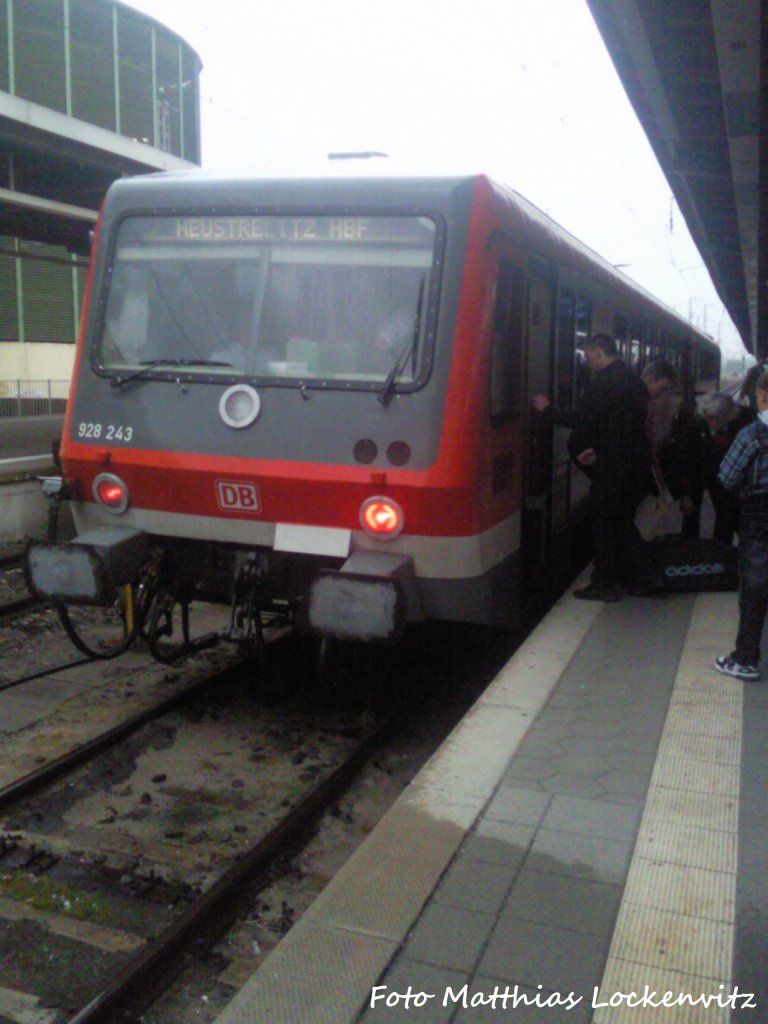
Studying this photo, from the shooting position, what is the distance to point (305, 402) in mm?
5207

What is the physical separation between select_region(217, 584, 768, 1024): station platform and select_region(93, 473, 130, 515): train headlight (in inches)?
84.9

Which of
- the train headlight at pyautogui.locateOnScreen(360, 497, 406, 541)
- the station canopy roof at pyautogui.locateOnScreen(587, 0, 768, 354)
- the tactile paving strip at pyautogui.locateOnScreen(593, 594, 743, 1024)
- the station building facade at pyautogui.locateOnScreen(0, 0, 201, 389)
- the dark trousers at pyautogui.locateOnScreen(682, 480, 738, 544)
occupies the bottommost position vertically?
the tactile paving strip at pyautogui.locateOnScreen(593, 594, 743, 1024)

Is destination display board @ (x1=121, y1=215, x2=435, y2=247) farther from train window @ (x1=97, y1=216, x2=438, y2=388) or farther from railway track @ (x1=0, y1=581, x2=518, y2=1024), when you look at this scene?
railway track @ (x1=0, y1=581, x2=518, y2=1024)

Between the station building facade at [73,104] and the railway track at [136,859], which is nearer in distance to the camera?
the railway track at [136,859]

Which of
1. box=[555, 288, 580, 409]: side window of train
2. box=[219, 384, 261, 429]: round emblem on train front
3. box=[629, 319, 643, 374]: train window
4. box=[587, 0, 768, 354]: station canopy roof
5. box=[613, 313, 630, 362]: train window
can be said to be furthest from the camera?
box=[629, 319, 643, 374]: train window

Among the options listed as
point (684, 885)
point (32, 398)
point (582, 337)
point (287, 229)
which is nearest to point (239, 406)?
point (287, 229)

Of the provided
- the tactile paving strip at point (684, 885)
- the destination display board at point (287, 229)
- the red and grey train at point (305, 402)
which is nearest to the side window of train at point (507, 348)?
the red and grey train at point (305, 402)

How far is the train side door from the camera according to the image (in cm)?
607

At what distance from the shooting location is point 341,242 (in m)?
5.23

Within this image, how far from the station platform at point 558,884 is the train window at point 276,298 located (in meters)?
1.77

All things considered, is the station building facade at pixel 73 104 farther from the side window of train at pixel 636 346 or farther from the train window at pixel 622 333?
the train window at pixel 622 333

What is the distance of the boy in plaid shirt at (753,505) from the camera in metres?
4.94

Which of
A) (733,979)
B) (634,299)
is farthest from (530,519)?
(634,299)

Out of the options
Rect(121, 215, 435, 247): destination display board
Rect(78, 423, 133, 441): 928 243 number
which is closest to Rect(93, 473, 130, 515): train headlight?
Rect(78, 423, 133, 441): 928 243 number
